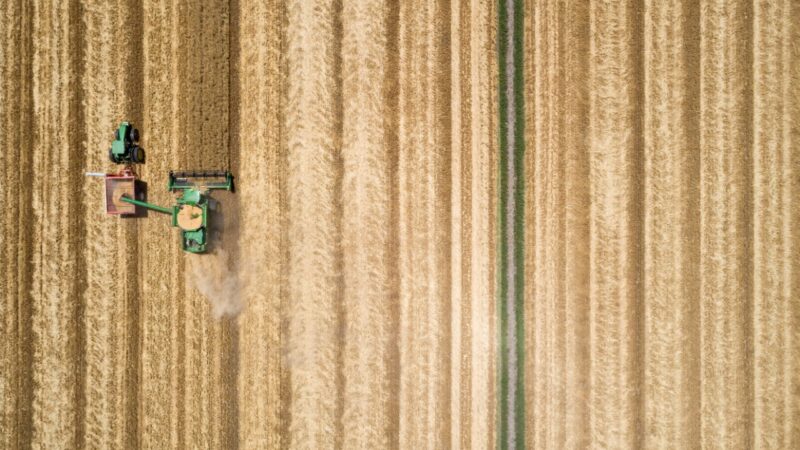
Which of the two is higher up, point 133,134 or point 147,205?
point 133,134

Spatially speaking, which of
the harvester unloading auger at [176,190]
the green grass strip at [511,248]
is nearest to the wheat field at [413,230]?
the green grass strip at [511,248]

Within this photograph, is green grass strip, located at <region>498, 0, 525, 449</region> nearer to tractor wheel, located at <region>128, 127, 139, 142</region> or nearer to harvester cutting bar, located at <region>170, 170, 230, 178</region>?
harvester cutting bar, located at <region>170, 170, 230, 178</region>

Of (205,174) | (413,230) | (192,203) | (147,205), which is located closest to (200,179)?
(205,174)

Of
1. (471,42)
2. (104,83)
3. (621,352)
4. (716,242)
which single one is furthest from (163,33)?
(716,242)

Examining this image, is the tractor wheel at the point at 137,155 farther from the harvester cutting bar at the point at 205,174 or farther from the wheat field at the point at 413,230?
the harvester cutting bar at the point at 205,174

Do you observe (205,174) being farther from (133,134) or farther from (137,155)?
(133,134)

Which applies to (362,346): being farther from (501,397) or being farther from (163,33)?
(163,33)

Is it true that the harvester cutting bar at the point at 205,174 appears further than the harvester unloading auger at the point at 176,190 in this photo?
Yes

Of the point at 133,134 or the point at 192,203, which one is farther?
the point at 133,134
